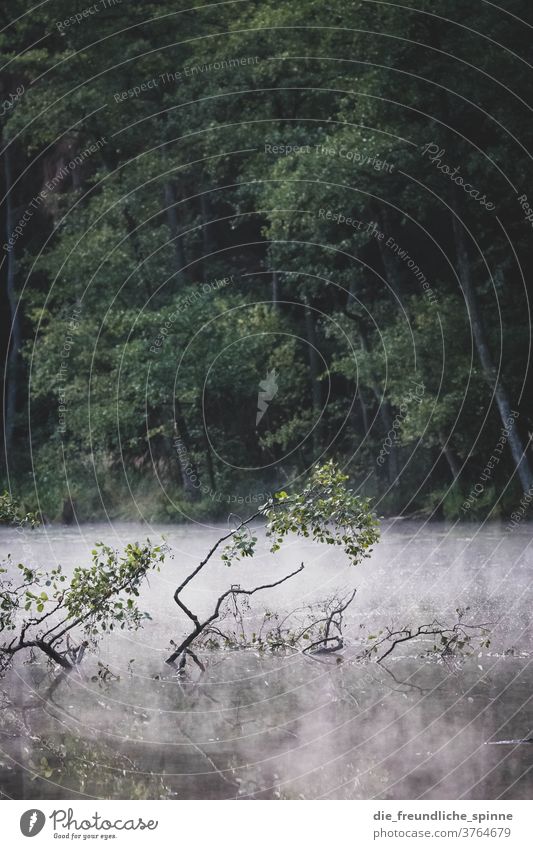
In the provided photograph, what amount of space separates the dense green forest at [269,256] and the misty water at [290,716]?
1161cm

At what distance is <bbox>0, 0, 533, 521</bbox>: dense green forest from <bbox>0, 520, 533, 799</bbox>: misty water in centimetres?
1161

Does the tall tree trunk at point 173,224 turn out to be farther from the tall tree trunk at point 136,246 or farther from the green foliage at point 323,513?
the green foliage at point 323,513

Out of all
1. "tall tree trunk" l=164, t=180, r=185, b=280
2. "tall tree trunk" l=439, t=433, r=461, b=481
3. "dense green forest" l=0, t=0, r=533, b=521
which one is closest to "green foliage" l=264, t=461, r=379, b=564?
"dense green forest" l=0, t=0, r=533, b=521

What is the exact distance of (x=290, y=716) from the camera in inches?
480

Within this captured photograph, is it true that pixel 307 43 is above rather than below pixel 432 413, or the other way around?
above

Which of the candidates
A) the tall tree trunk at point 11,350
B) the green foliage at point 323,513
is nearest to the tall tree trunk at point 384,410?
the tall tree trunk at point 11,350

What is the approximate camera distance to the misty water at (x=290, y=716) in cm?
1021

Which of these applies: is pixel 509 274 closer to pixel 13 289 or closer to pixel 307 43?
pixel 307 43

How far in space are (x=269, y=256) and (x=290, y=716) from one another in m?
24.3

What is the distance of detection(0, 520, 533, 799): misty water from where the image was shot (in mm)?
10211

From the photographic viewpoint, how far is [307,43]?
34.8 meters

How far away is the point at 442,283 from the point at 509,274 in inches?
76.2

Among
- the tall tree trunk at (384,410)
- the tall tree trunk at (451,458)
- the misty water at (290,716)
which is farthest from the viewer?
the tall tree trunk at (384,410)
